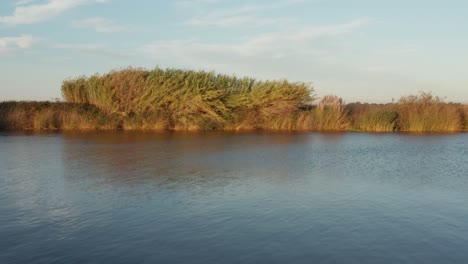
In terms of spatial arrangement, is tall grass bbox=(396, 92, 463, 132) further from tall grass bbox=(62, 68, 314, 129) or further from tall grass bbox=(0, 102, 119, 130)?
tall grass bbox=(0, 102, 119, 130)

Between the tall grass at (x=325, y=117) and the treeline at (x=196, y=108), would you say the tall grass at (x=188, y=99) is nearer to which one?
the treeline at (x=196, y=108)

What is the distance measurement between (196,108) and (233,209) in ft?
75.1

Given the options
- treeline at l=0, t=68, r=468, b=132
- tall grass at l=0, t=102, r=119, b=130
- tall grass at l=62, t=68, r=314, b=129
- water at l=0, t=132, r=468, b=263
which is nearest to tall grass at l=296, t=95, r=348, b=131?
treeline at l=0, t=68, r=468, b=132

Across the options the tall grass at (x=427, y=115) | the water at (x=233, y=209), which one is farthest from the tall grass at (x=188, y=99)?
the water at (x=233, y=209)

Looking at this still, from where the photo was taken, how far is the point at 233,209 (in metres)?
8.00

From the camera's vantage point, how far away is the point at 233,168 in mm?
12648

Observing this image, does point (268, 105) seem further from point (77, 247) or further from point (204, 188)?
point (77, 247)

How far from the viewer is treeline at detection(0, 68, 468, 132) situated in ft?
95.5

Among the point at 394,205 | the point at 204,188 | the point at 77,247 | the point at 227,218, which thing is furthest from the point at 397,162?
the point at 77,247

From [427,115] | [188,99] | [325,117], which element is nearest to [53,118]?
[188,99]

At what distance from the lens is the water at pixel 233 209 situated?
591 centimetres

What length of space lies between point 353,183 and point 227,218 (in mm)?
4165

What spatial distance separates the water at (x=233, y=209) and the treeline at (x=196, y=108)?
1453 cm

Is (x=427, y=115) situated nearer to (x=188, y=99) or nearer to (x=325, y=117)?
(x=325, y=117)
